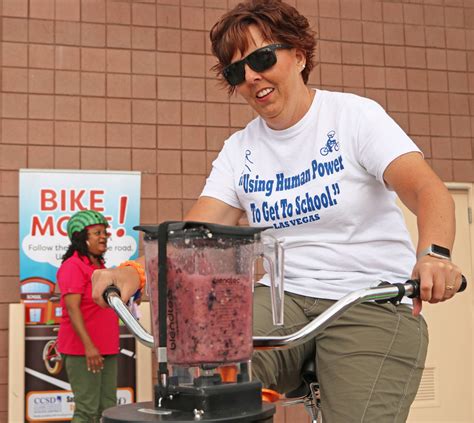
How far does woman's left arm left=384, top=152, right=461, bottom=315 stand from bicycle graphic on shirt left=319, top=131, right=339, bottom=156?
0.65 feet

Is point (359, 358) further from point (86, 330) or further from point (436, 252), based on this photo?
point (86, 330)

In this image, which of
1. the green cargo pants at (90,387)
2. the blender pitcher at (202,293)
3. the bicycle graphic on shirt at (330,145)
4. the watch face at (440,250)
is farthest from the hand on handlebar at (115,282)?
the green cargo pants at (90,387)

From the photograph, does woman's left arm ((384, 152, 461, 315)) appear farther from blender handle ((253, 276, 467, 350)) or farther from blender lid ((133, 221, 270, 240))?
blender lid ((133, 221, 270, 240))

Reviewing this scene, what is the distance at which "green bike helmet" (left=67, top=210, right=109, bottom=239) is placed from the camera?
20.4 feet

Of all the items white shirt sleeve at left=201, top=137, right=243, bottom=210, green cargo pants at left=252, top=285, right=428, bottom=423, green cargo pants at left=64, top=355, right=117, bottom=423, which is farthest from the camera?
green cargo pants at left=64, top=355, right=117, bottom=423

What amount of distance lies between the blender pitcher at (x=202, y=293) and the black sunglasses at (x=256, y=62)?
0.74 meters

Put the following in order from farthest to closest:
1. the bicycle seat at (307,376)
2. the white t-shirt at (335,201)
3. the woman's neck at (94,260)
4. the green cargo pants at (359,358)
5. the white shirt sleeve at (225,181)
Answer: the woman's neck at (94,260)
the white shirt sleeve at (225,181)
the bicycle seat at (307,376)
the white t-shirt at (335,201)
the green cargo pants at (359,358)

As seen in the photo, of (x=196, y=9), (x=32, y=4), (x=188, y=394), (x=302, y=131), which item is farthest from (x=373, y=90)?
(x=188, y=394)

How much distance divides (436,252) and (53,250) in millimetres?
4778

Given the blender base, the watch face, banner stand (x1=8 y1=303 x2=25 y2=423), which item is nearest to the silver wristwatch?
the watch face

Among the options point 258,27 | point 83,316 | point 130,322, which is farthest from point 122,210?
point 130,322

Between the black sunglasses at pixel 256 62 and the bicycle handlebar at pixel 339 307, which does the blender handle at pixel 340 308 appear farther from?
the black sunglasses at pixel 256 62

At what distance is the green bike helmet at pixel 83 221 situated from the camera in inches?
245

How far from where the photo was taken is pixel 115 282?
218cm
